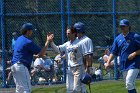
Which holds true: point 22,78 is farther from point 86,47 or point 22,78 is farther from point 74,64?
point 86,47

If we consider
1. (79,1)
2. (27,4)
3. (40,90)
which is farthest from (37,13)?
(40,90)

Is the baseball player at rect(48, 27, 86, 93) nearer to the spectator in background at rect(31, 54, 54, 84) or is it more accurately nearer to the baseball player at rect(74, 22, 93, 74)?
the baseball player at rect(74, 22, 93, 74)

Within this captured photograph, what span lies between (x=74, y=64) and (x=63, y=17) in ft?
21.2

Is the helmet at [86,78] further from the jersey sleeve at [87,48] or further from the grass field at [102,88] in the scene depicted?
the grass field at [102,88]

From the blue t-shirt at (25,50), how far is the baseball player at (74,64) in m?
0.74

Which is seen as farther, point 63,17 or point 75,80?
point 63,17

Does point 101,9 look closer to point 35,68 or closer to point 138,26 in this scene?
point 138,26

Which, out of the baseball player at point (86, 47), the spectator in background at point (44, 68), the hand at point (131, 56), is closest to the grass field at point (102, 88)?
the spectator in background at point (44, 68)

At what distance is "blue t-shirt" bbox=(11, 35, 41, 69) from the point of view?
10.8 m

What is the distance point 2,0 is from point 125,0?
4558 millimetres

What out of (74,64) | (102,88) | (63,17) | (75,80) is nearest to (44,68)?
(63,17)

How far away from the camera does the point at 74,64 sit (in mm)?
11039

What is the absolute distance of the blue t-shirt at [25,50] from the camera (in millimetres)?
10789

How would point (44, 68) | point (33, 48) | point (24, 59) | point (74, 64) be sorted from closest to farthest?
1. point (33, 48)
2. point (24, 59)
3. point (74, 64)
4. point (44, 68)
